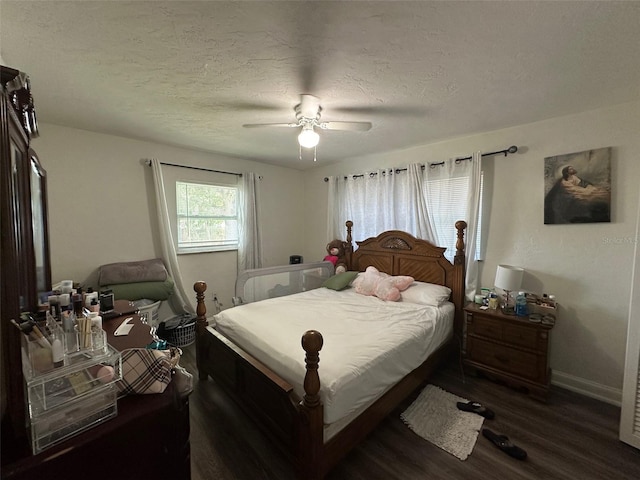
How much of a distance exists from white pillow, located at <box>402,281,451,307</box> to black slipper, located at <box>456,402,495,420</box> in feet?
2.83

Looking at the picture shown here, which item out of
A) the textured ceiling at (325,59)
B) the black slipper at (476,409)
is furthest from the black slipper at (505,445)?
the textured ceiling at (325,59)

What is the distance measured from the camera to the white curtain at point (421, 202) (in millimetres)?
2801

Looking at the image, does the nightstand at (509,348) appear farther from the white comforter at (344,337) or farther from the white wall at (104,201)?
the white wall at (104,201)

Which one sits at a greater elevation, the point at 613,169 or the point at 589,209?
the point at 613,169

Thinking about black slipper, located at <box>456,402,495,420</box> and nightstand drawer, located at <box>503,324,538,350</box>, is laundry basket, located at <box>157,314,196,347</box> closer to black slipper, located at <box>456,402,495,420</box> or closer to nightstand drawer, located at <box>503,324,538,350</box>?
black slipper, located at <box>456,402,495,420</box>

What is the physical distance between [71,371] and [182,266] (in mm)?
2804

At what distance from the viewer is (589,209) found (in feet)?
7.23

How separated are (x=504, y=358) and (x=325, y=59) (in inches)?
112

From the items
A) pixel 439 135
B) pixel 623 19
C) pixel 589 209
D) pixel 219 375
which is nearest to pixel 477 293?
pixel 589 209

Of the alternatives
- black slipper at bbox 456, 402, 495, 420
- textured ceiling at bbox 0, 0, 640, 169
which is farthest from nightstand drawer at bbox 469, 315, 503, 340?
textured ceiling at bbox 0, 0, 640, 169

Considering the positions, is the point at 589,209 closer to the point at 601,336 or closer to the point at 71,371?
the point at 601,336

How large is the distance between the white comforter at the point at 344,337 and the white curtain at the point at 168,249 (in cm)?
129

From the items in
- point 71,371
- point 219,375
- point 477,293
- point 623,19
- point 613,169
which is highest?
point 623,19

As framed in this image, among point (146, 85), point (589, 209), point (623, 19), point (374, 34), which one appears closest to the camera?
point (623, 19)
